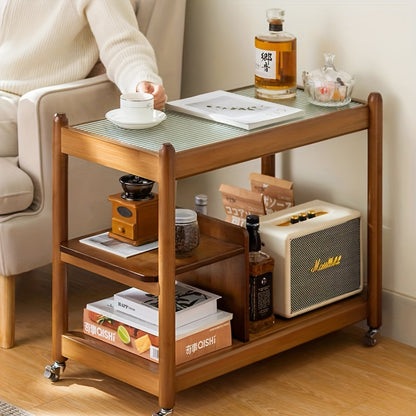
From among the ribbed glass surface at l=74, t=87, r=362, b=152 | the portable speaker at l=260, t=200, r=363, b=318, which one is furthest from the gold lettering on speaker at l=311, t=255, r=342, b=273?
the ribbed glass surface at l=74, t=87, r=362, b=152

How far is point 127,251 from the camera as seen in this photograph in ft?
6.72

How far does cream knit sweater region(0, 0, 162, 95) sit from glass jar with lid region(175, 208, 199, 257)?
1.74 ft

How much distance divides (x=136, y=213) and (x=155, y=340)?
26 cm

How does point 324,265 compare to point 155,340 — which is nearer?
point 155,340

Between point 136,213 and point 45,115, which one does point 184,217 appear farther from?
point 45,115

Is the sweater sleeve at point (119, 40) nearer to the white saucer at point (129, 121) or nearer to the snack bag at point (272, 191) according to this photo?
the white saucer at point (129, 121)

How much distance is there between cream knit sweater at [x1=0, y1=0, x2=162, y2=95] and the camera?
2412 mm

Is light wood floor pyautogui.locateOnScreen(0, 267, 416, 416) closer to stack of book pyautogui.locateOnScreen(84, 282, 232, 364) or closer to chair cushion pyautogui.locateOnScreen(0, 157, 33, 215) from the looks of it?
stack of book pyautogui.locateOnScreen(84, 282, 232, 364)

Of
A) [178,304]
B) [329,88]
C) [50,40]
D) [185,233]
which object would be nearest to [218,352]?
[178,304]

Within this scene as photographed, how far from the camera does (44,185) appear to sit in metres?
2.32

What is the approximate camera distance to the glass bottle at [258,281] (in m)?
2.15

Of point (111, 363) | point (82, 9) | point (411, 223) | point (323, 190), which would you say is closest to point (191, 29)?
point (82, 9)

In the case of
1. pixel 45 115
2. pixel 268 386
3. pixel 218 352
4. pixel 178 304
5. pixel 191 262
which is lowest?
pixel 268 386

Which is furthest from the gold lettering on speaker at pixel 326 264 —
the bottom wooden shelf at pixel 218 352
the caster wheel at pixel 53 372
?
the caster wheel at pixel 53 372
